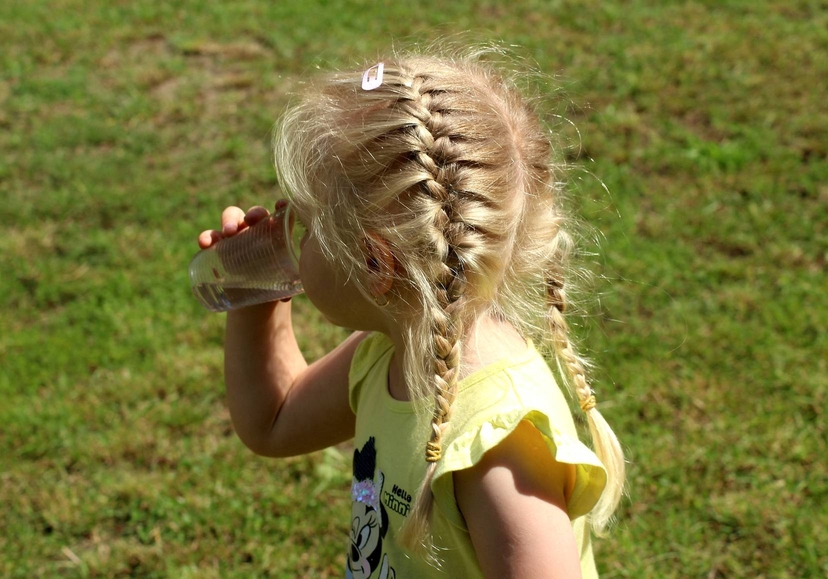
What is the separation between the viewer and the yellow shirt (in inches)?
55.0

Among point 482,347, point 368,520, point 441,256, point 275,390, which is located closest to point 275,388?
point 275,390

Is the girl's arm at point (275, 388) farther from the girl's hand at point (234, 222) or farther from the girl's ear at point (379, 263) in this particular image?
the girl's ear at point (379, 263)

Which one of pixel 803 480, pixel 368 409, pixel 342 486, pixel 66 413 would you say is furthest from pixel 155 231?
pixel 803 480

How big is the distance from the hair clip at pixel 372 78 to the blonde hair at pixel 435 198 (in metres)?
0.01

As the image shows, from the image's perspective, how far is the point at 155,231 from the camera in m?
4.09

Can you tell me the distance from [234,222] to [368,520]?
2.30 feet

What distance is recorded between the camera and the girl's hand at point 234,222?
1863 millimetres

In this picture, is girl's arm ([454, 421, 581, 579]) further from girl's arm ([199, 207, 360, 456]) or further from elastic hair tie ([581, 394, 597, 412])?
girl's arm ([199, 207, 360, 456])

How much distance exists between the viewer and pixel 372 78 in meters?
1.53

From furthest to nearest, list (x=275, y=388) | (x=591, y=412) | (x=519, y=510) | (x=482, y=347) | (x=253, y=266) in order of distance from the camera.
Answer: (x=275, y=388) < (x=253, y=266) < (x=591, y=412) < (x=482, y=347) < (x=519, y=510)

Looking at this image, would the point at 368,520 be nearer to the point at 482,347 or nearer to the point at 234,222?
the point at 482,347

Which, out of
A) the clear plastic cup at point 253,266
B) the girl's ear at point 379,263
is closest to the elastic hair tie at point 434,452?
the girl's ear at point 379,263

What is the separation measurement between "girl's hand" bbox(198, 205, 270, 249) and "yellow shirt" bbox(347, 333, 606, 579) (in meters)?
0.36

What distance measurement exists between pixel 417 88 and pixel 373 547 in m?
0.87
